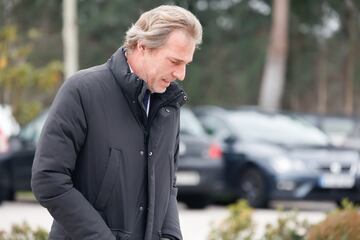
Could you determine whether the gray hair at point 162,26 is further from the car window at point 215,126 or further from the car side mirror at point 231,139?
the car window at point 215,126

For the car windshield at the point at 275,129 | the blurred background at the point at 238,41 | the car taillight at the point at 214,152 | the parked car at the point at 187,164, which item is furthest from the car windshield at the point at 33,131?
the blurred background at the point at 238,41

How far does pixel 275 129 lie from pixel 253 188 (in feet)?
4.04

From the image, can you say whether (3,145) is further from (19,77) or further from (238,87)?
(238,87)

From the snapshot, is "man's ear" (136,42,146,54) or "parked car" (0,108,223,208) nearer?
"man's ear" (136,42,146,54)

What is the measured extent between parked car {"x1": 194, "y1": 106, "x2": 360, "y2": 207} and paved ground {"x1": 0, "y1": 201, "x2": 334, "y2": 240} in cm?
32

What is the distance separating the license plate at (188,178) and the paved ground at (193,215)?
A: 396 mm

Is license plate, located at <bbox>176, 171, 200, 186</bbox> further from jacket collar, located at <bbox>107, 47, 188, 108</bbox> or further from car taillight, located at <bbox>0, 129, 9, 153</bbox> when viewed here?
jacket collar, located at <bbox>107, 47, 188, 108</bbox>

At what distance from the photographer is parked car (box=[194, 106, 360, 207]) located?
47.2 ft

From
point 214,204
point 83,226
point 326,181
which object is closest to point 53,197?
point 83,226

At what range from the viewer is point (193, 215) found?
1380 centimetres

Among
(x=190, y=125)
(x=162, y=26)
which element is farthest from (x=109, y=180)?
(x=190, y=125)

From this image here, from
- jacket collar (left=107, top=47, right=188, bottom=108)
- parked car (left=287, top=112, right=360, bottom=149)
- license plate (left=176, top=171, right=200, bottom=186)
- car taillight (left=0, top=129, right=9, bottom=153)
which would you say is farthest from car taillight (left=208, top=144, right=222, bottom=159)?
jacket collar (left=107, top=47, right=188, bottom=108)

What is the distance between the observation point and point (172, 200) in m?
4.30

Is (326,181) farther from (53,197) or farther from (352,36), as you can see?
(352,36)
